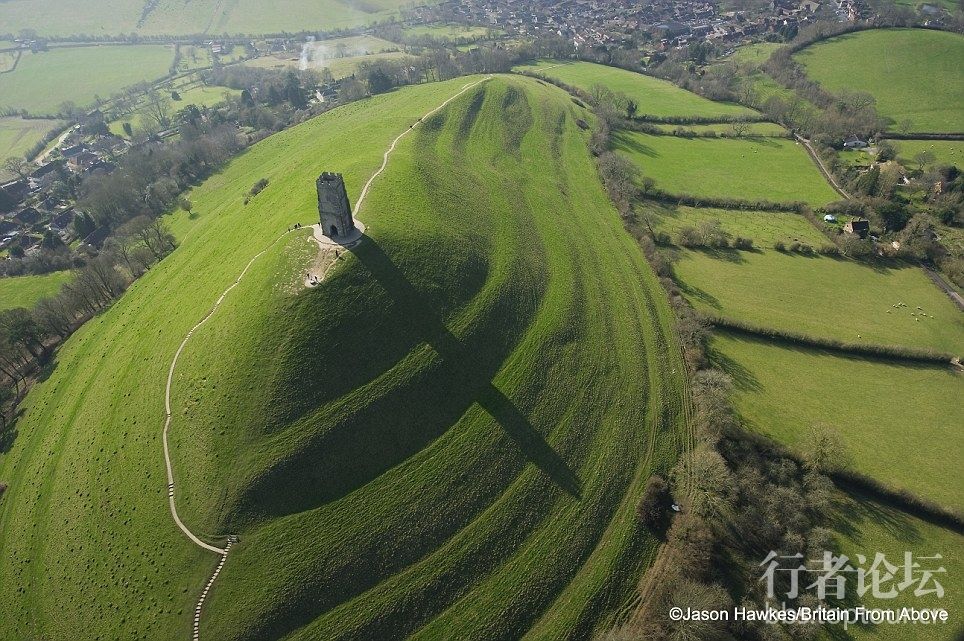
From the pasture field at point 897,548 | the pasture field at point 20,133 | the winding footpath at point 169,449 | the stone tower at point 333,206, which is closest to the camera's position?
the pasture field at point 897,548

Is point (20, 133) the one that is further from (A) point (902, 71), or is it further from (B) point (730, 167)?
(A) point (902, 71)

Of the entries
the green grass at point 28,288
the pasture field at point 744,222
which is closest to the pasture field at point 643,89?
the pasture field at point 744,222

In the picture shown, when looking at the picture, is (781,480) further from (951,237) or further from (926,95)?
→ (926,95)

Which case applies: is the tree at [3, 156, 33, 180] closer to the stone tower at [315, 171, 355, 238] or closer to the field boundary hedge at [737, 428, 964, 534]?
the stone tower at [315, 171, 355, 238]

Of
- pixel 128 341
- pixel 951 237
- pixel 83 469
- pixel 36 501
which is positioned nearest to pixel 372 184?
pixel 128 341

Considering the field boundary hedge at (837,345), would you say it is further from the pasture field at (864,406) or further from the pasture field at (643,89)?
the pasture field at (643,89)

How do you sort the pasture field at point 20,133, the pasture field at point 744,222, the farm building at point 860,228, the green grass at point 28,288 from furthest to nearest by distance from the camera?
the pasture field at point 20,133 < the green grass at point 28,288 < the pasture field at point 744,222 < the farm building at point 860,228
